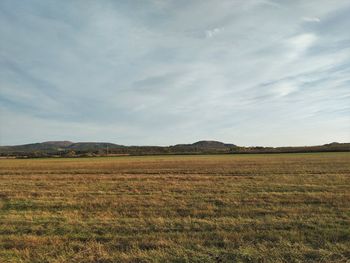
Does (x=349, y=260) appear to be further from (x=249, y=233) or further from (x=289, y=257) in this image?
(x=249, y=233)

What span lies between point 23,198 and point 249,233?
11998mm

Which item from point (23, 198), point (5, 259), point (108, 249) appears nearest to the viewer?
point (5, 259)

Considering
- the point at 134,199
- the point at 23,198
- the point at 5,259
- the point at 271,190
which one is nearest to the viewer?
the point at 5,259

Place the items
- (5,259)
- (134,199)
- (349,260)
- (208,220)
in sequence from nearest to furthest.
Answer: (349,260)
(5,259)
(208,220)
(134,199)

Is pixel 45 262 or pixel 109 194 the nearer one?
pixel 45 262

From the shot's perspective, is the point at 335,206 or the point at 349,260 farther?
the point at 335,206

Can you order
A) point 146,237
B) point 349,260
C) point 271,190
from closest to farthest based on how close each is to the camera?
1. point 349,260
2. point 146,237
3. point 271,190

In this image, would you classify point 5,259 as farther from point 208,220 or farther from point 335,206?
point 335,206

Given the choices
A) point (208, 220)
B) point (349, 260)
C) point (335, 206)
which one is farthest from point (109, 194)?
point (349, 260)

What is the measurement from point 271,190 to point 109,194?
8.59m

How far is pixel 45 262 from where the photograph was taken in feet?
22.1

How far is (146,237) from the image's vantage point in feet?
27.3

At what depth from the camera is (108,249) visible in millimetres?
7457

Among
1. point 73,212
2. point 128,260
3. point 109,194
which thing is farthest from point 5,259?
point 109,194
